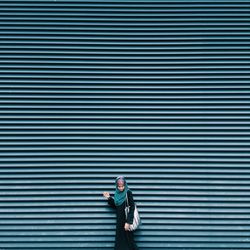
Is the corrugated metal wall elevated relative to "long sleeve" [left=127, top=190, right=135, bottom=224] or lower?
elevated

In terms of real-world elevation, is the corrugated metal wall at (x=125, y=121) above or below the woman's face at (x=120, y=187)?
above

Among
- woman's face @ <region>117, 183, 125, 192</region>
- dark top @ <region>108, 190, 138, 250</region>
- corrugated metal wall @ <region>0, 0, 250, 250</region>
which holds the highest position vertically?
corrugated metal wall @ <region>0, 0, 250, 250</region>

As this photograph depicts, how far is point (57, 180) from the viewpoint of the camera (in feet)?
17.8

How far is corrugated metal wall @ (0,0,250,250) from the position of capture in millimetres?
5309

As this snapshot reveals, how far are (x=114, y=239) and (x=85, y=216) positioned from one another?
1.94ft

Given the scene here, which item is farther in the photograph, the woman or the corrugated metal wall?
the corrugated metal wall

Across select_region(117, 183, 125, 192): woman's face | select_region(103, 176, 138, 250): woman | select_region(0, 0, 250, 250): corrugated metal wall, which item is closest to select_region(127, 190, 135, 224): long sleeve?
select_region(103, 176, 138, 250): woman

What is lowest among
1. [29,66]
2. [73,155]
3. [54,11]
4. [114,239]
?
[114,239]

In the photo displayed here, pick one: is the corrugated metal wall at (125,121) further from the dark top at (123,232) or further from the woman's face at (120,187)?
the woman's face at (120,187)

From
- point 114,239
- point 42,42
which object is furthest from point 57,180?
point 42,42

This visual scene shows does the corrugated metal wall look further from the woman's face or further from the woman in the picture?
the woman's face

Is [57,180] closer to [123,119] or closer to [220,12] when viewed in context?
[123,119]

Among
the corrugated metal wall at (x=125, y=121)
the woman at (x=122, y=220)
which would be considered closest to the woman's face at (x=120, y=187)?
the woman at (x=122, y=220)

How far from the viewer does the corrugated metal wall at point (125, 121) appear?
17.4 feet
